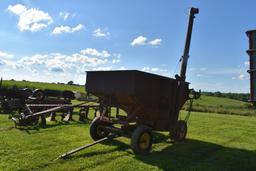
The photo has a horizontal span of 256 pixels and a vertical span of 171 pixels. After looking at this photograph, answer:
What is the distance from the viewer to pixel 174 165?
7.29 meters

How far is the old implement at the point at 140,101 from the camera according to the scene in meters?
8.64

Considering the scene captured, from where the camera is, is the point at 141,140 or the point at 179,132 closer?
the point at 141,140

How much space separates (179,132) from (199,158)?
224 cm

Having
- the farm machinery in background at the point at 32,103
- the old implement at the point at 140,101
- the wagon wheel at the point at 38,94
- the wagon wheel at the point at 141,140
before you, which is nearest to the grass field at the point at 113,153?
the wagon wheel at the point at 141,140

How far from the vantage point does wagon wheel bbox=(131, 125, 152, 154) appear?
8328mm

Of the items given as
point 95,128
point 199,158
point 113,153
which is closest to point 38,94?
point 95,128

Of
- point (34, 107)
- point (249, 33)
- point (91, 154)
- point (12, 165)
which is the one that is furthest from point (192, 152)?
point (34, 107)

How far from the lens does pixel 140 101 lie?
8.91 m

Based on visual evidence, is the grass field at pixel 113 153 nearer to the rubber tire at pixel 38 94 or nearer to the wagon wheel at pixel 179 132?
the wagon wheel at pixel 179 132

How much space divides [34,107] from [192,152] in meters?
8.29

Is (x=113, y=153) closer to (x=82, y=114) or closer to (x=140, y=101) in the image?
(x=140, y=101)

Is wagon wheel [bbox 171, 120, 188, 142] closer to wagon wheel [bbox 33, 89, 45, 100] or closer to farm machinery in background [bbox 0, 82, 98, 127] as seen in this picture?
farm machinery in background [bbox 0, 82, 98, 127]

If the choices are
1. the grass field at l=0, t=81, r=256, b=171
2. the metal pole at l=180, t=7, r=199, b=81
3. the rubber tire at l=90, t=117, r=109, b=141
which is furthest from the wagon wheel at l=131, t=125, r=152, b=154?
the metal pole at l=180, t=7, r=199, b=81

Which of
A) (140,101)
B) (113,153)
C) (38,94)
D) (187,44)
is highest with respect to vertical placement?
(187,44)
